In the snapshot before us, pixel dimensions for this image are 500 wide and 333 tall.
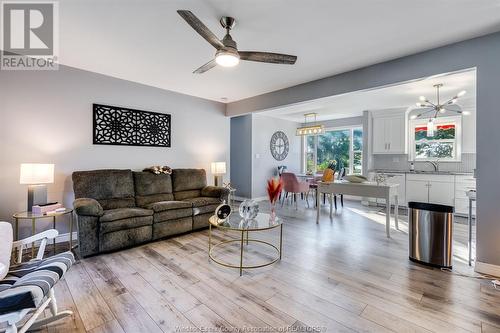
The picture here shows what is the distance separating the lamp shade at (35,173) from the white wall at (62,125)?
1.73ft

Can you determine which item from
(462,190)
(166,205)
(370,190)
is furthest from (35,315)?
(462,190)

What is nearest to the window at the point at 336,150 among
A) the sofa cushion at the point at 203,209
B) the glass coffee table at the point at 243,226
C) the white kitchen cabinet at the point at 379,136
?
the white kitchen cabinet at the point at 379,136

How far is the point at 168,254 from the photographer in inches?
113

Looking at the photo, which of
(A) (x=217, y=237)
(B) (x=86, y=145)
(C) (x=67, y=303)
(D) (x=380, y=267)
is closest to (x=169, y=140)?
(B) (x=86, y=145)

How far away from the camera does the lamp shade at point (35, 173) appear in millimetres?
2658

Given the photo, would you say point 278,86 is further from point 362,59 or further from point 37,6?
point 37,6

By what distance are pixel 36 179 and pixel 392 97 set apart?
19.4ft

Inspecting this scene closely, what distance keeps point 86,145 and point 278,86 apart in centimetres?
325

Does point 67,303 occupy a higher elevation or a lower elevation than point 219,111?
lower

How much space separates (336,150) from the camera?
24.5 ft

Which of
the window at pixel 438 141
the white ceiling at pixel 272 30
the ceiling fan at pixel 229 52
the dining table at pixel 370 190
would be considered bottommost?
the dining table at pixel 370 190

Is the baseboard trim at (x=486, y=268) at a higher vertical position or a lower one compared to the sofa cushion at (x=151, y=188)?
lower

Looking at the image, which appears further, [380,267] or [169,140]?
[169,140]

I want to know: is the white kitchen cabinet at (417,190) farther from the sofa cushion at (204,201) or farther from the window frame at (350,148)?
the sofa cushion at (204,201)
